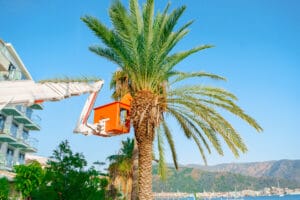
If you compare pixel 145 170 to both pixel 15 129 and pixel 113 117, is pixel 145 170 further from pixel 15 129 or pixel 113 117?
pixel 15 129

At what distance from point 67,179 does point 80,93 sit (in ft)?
27.4

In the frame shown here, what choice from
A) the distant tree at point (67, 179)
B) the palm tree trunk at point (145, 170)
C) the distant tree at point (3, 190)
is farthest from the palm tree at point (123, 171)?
the palm tree trunk at point (145, 170)

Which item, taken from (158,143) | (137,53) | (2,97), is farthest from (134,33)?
(2,97)

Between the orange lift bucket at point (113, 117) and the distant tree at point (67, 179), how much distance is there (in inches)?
205

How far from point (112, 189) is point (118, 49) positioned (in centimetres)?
2311

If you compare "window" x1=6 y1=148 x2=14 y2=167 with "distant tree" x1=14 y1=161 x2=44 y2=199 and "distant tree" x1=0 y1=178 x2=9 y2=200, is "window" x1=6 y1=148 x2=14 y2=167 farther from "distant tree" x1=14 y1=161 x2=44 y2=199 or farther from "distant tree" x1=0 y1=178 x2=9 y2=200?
"distant tree" x1=0 y1=178 x2=9 y2=200

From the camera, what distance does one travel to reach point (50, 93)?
6.62m

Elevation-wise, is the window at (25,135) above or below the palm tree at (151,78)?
above

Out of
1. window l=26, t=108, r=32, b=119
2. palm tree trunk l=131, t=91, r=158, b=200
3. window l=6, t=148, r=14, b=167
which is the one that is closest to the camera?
palm tree trunk l=131, t=91, r=158, b=200

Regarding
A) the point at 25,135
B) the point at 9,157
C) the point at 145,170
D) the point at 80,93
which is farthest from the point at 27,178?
the point at 80,93

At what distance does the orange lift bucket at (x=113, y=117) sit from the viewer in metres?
10.5

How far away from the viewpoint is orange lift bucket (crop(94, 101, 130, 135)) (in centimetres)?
1053

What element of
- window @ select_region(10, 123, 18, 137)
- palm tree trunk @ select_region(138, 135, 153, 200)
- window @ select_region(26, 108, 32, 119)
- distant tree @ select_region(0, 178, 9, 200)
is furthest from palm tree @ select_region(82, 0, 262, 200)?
window @ select_region(26, 108, 32, 119)

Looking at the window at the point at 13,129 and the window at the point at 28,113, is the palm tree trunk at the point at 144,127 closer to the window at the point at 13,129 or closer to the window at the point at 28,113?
the window at the point at 13,129
